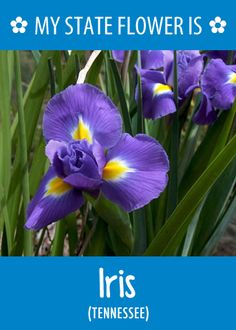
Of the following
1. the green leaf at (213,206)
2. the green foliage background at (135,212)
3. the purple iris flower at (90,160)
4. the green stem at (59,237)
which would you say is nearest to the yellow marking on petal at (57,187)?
the purple iris flower at (90,160)

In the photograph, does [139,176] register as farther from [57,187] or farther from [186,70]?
[186,70]

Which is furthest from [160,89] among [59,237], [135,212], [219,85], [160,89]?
[59,237]

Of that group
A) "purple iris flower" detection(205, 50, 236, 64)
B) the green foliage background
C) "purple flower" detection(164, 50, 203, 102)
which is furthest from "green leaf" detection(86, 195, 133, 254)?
"purple iris flower" detection(205, 50, 236, 64)

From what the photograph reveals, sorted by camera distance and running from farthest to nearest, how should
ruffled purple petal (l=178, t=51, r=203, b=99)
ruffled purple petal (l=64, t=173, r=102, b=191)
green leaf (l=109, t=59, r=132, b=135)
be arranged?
1. ruffled purple petal (l=178, t=51, r=203, b=99)
2. green leaf (l=109, t=59, r=132, b=135)
3. ruffled purple petal (l=64, t=173, r=102, b=191)

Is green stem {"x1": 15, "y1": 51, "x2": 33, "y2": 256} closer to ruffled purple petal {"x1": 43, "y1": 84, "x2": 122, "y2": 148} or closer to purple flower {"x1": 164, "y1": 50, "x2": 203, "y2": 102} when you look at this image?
ruffled purple petal {"x1": 43, "y1": 84, "x2": 122, "y2": 148}

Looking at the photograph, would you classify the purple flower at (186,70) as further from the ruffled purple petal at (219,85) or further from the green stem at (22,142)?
the green stem at (22,142)

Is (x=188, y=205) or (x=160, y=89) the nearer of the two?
(x=188, y=205)
